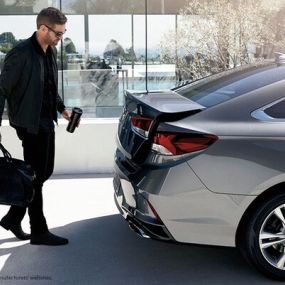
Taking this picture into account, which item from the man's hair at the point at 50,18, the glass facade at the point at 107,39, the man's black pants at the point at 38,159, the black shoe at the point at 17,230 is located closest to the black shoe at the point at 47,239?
the man's black pants at the point at 38,159

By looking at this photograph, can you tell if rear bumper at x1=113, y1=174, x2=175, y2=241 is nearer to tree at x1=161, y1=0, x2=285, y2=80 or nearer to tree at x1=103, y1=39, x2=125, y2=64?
tree at x1=161, y1=0, x2=285, y2=80

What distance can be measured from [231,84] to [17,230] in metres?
2.07

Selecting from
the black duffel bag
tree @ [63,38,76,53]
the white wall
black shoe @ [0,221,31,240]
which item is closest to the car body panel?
the black duffel bag

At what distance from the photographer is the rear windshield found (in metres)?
3.73

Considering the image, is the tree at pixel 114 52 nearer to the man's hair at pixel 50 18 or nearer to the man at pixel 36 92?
the man at pixel 36 92

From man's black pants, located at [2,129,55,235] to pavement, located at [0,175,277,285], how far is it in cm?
22

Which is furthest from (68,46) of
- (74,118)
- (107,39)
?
(74,118)

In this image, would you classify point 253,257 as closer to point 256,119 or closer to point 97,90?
point 256,119

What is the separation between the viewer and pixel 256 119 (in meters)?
3.54

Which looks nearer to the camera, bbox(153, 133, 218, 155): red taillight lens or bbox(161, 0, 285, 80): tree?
bbox(153, 133, 218, 155): red taillight lens

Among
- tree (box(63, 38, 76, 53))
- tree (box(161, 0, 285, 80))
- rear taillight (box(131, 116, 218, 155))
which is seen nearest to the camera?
rear taillight (box(131, 116, 218, 155))

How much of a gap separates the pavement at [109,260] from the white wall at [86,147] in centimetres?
157

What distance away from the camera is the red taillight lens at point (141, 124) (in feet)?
11.8

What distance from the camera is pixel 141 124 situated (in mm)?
3678
